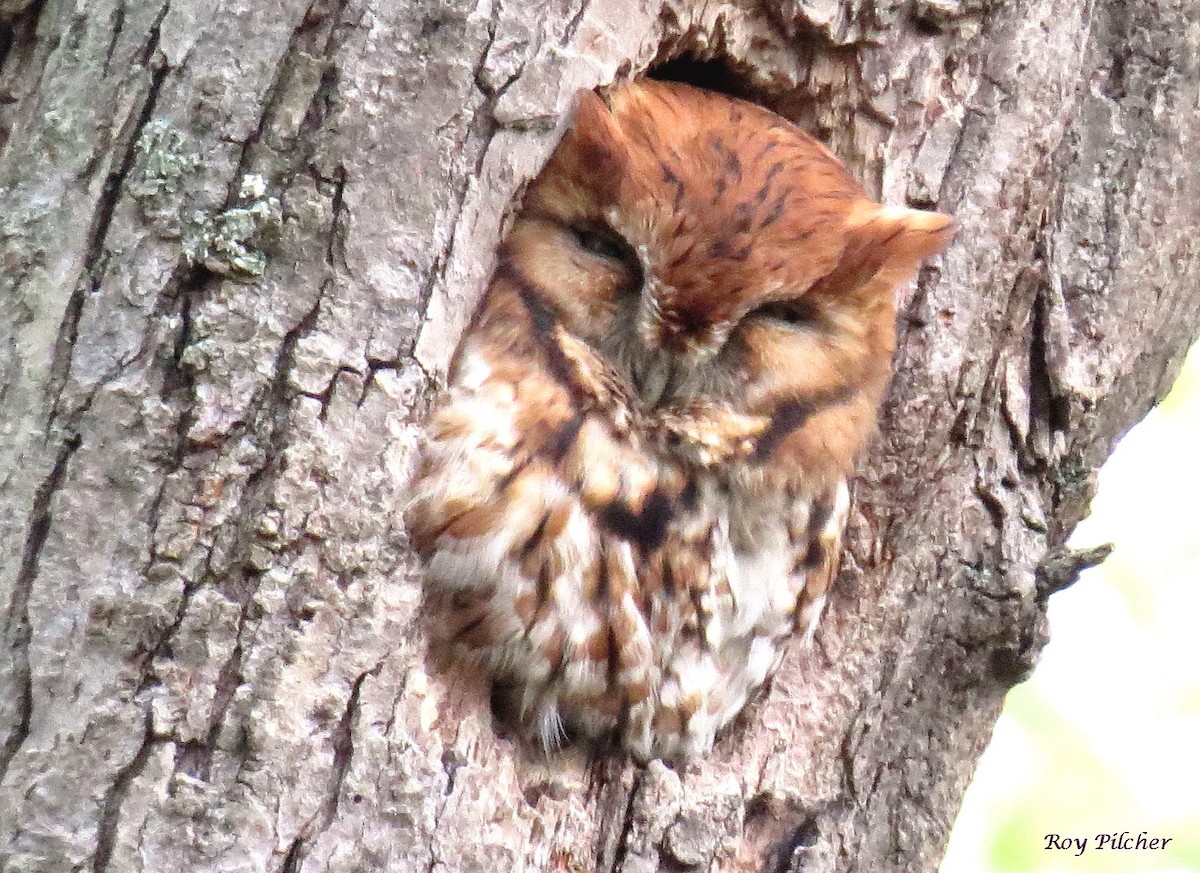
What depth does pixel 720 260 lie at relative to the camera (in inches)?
67.1

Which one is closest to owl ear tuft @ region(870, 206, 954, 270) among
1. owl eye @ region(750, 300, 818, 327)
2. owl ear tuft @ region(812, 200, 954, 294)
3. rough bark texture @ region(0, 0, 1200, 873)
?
owl ear tuft @ region(812, 200, 954, 294)

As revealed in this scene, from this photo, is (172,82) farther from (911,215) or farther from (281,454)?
(911,215)

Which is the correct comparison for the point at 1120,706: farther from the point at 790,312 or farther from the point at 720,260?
the point at 720,260

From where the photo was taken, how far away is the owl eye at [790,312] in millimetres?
1854

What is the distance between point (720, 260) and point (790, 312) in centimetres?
22

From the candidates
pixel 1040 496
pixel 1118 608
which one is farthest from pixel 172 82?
pixel 1118 608

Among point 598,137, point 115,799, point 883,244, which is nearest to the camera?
point 115,799

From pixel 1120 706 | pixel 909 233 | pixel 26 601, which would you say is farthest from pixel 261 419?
pixel 1120 706

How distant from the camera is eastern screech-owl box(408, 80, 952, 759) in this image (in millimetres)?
1726

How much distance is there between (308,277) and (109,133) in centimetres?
28

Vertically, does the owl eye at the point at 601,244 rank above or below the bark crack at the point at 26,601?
above

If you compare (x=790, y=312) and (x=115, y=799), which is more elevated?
(x=790, y=312)

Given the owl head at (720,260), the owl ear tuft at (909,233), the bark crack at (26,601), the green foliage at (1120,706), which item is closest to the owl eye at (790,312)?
the owl head at (720,260)

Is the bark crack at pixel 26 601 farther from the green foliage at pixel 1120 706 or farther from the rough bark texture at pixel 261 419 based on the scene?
the green foliage at pixel 1120 706
